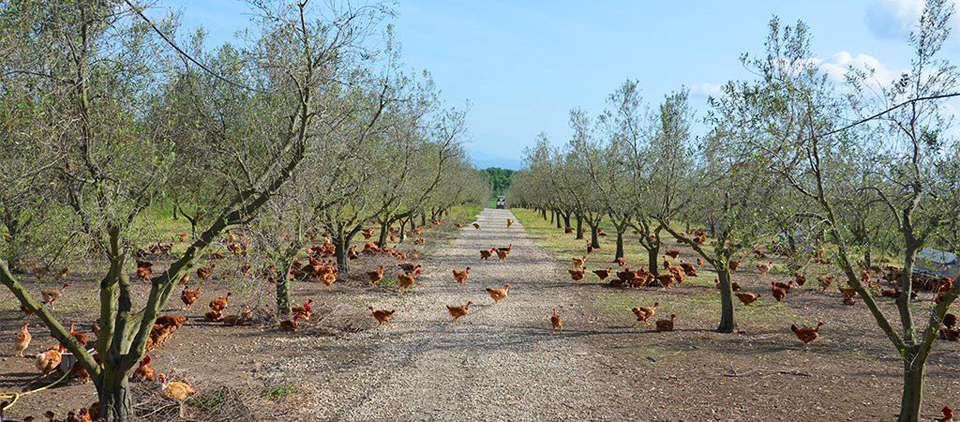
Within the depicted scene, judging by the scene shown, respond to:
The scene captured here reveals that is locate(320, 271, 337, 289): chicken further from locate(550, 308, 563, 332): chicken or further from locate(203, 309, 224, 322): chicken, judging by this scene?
locate(550, 308, 563, 332): chicken

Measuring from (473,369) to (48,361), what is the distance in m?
5.46

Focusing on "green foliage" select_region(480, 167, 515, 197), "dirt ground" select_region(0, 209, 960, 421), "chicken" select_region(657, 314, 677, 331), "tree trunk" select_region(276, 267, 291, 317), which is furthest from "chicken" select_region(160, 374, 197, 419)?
"green foliage" select_region(480, 167, 515, 197)

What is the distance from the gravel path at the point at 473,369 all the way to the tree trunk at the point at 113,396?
211 centimetres

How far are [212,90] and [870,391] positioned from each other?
11.1 metres

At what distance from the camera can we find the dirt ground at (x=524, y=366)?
25.9 ft

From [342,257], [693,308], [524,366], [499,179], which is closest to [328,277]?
[342,257]

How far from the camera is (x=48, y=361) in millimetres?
8039

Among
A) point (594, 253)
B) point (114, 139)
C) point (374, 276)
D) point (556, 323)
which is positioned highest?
point (114, 139)

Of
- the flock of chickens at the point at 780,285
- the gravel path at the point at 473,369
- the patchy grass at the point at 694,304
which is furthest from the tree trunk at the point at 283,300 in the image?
the flock of chickens at the point at 780,285

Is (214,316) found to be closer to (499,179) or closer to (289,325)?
(289,325)

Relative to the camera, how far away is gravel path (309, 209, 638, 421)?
792 centimetres

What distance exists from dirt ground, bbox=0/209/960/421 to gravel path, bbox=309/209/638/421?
0.10 ft

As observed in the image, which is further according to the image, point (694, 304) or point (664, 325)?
point (694, 304)

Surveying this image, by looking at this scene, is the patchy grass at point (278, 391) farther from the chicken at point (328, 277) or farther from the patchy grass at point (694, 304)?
the chicken at point (328, 277)
